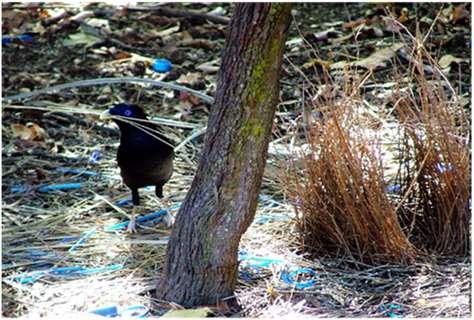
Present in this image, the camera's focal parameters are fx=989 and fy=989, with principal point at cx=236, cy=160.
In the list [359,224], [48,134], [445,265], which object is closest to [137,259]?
[359,224]

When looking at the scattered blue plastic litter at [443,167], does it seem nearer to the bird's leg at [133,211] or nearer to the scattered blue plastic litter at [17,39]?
the bird's leg at [133,211]

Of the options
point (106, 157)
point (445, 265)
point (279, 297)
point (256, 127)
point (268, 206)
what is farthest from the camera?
point (106, 157)

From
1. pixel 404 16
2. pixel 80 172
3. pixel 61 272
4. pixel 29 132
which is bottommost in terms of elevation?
pixel 61 272

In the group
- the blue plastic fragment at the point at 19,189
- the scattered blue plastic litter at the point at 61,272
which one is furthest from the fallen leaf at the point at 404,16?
the scattered blue plastic litter at the point at 61,272

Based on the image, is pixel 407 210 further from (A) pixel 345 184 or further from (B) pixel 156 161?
(B) pixel 156 161

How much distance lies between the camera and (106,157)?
18.1 ft

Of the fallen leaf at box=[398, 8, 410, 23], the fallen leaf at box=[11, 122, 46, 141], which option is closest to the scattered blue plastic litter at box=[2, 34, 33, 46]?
the fallen leaf at box=[11, 122, 46, 141]

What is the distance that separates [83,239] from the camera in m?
4.46

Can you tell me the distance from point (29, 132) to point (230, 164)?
2.52 meters

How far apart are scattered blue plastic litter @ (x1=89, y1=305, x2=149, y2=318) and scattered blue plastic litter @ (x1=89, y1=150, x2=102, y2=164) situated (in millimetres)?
1841

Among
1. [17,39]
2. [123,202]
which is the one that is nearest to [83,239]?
[123,202]

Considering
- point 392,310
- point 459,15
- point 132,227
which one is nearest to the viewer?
point 392,310

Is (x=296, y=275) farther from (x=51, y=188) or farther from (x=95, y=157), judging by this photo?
(x=95, y=157)

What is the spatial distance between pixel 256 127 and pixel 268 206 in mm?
1275
